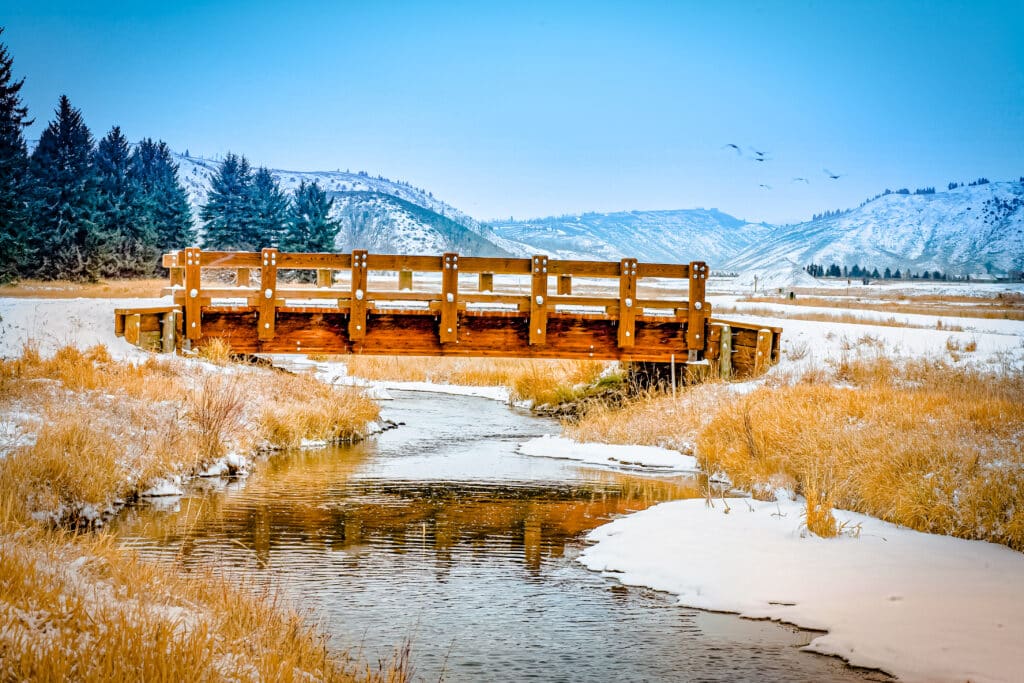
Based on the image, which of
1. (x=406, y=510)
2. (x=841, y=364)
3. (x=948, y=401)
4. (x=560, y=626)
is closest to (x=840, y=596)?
(x=560, y=626)

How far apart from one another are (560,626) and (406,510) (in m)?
4.49

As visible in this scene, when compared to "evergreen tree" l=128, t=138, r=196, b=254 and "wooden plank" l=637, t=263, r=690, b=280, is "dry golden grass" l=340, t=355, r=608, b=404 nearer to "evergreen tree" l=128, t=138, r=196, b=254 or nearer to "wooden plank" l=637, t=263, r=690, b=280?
"wooden plank" l=637, t=263, r=690, b=280

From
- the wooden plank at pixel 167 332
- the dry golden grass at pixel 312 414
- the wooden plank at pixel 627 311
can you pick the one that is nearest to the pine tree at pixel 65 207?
the wooden plank at pixel 167 332

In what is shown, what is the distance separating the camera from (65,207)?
58031mm

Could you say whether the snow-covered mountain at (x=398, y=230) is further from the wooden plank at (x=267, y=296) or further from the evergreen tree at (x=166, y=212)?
the wooden plank at (x=267, y=296)

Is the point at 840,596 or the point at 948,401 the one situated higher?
the point at 948,401

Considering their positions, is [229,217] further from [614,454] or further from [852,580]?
[852,580]

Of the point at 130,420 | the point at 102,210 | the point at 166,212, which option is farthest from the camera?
the point at 166,212

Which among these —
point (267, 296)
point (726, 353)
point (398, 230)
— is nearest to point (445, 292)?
point (267, 296)

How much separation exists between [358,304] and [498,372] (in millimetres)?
9355

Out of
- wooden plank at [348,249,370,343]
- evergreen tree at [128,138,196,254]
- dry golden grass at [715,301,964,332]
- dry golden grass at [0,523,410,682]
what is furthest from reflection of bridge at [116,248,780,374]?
evergreen tree at [128,138,196,254]

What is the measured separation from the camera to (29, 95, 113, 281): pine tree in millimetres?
56094

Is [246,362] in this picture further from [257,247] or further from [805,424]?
[257,247]

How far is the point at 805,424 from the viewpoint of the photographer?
13.7 metres
